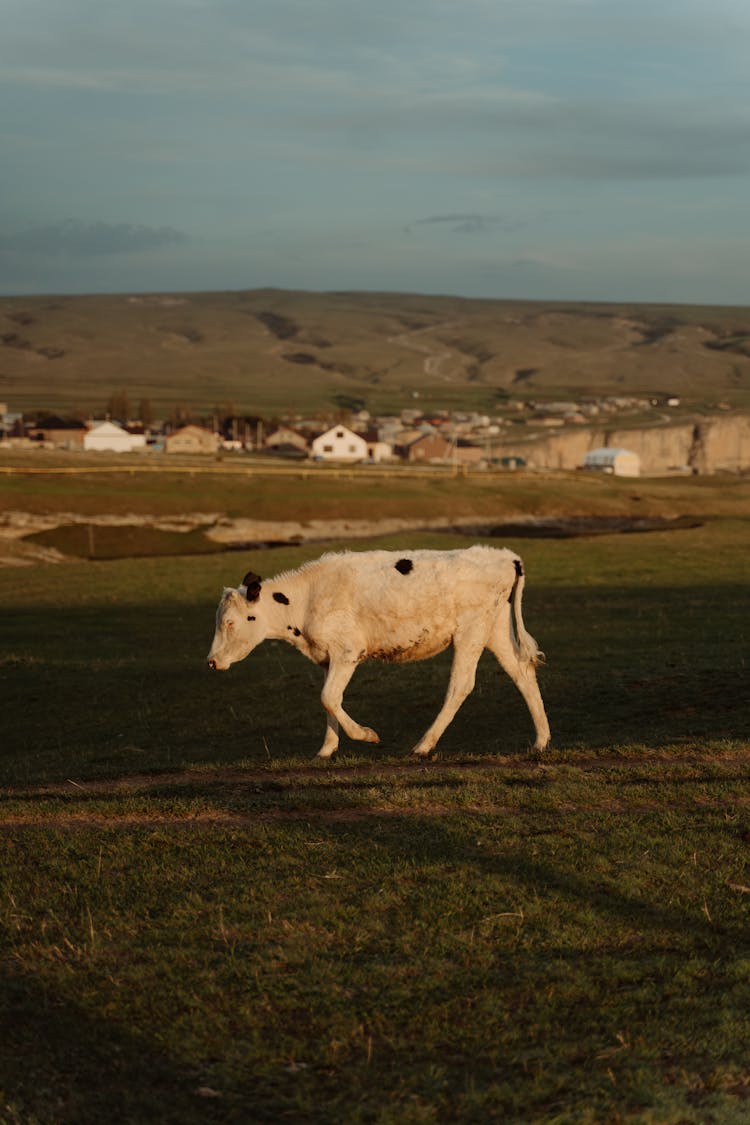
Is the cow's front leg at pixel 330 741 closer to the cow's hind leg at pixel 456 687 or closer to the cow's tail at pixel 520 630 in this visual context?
the cow's hind leg at pixel 456 687

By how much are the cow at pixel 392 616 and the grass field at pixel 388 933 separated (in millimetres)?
1182

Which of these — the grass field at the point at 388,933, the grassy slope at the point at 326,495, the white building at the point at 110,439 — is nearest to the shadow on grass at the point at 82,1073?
the grass field at the point at 388,933

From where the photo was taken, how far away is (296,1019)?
8445 mm

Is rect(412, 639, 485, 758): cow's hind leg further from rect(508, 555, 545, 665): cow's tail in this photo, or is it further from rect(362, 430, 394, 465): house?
rect(362, 430, 394, 465): house

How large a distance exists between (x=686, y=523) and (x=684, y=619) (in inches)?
2413

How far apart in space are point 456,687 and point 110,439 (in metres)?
178

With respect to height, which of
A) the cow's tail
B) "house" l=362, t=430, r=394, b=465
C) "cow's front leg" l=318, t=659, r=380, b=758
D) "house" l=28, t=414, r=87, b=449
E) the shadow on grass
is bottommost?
the shadow on grass

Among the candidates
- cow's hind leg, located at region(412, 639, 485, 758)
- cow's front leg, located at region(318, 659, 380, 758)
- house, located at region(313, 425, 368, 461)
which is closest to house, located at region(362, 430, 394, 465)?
house, located at region(313, 425, 368, 461)

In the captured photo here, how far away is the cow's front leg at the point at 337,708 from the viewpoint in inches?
652

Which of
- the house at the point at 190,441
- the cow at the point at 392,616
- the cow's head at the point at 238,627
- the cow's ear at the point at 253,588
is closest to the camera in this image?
the cow at the point at 392,616

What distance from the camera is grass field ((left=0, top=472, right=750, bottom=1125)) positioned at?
768cm

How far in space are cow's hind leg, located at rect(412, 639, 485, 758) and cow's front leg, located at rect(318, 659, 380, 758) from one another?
743mm

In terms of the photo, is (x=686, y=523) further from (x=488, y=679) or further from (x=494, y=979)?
(x=494, y=979)

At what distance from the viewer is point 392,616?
17.1 meters
